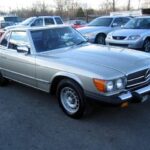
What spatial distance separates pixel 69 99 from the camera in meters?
4.87

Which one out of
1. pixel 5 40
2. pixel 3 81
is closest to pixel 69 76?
pixel 5 40

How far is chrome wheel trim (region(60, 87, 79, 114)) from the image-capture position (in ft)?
15.5

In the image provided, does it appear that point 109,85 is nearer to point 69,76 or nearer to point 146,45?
point 69,76

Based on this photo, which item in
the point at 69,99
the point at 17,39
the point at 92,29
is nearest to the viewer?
the point at 69,99

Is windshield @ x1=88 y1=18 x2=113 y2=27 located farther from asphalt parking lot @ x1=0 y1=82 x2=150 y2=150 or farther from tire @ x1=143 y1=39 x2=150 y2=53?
asphalt parking lot @ x1=0 y1=82 x2=150 y2=150

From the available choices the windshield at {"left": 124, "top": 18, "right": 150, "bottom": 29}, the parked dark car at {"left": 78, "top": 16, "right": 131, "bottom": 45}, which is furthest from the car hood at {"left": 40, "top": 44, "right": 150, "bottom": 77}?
the parked dark car at {"left": 78, "top": 16, "right": 131, "bottom": 45}

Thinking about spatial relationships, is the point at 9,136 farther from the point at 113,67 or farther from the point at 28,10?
the point at 28,10

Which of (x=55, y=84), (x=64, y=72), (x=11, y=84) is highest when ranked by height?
(x=64, y=72)

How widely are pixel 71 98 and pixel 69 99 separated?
2.2 inches

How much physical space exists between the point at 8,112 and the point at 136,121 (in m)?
2.44

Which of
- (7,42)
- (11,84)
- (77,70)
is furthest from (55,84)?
(11,84)

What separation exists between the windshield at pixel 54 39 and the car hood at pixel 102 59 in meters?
0.27

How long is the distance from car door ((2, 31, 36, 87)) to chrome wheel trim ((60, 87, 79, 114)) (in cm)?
83

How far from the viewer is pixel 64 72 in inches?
183
